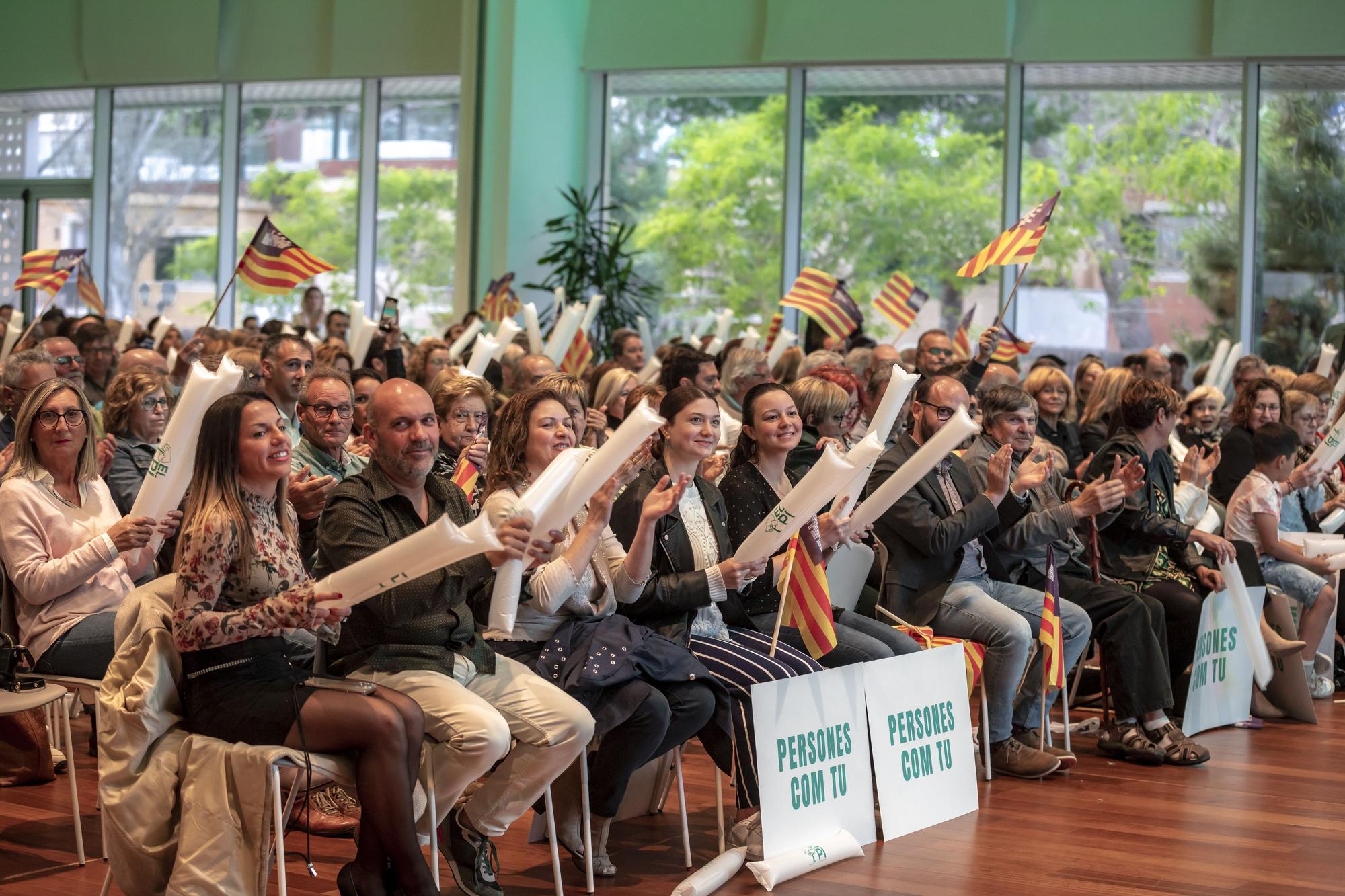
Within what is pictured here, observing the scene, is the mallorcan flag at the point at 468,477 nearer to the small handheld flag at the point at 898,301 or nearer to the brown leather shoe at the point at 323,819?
the brown leather shoe at the point at 323,819

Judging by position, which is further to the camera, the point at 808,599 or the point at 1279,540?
the point at 1279,540

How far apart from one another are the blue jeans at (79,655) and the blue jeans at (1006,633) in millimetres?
2657

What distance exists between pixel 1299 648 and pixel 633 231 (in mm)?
9145

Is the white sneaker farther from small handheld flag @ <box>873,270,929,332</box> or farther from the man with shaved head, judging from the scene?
small handheld flag @ <box>873,270,929,332</box>

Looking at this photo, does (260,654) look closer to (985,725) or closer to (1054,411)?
(985,725)

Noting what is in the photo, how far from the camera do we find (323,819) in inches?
171

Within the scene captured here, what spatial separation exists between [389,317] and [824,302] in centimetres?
253

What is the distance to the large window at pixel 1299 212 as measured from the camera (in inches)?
489

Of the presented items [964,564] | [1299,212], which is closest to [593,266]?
[1299,212]

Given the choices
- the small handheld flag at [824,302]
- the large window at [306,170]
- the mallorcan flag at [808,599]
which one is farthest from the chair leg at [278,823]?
the large window at [306,170]

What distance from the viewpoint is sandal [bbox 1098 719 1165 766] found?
549cm

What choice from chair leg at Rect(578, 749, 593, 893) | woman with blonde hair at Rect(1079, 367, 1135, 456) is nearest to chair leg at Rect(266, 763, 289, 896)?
chair leg at Rect(578, 749, 593, 893)

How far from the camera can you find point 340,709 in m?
3.25

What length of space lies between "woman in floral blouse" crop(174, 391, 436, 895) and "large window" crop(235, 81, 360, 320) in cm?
1246
